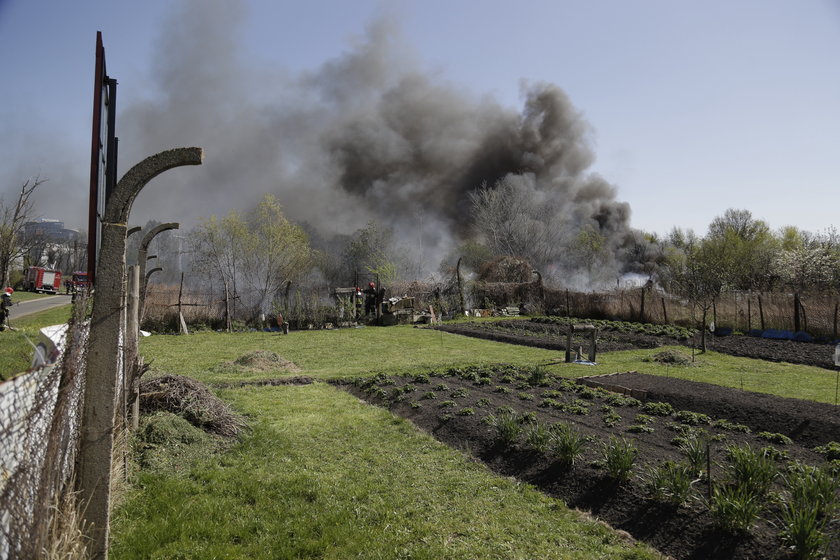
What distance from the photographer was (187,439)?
241 inches

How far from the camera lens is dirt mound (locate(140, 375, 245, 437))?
6.56 metres

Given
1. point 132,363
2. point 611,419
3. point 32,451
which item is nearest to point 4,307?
point 132,363

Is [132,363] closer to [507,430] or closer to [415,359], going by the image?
[507,430]

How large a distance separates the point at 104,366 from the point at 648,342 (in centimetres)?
1805

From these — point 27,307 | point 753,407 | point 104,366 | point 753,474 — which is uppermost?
point 104,366

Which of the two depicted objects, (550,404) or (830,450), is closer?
(830,450)

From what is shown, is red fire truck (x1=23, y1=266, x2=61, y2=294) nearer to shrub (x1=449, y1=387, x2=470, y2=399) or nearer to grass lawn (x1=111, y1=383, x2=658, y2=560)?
shrub (x1=449, y1=387, x2=470, y2=399)

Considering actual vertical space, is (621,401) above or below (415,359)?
above

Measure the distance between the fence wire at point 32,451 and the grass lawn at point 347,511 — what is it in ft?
5.47

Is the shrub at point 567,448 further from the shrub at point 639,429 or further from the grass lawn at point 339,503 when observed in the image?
the shrub at point 639,429

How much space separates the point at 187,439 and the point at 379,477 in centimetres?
241

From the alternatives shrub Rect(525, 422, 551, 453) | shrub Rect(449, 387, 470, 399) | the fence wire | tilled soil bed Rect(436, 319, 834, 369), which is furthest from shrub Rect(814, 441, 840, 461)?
tilled soil bed Rect(436, 319, 834, 369)

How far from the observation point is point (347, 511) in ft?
15.5

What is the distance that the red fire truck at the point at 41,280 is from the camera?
40719 mm
